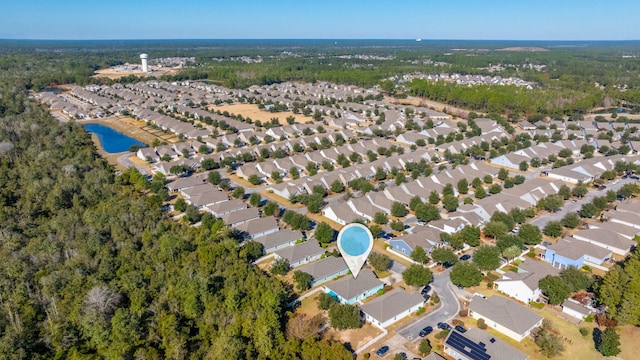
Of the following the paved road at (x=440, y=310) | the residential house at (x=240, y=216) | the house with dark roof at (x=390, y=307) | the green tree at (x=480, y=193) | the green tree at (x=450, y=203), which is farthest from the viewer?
the green tree at (x=480, y=193)

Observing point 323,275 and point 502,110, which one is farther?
point 502,110

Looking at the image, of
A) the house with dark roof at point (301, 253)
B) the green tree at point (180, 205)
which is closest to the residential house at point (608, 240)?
the house with dark roof at point (301, 253)

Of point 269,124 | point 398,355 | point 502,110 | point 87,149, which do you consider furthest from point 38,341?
point 502,110

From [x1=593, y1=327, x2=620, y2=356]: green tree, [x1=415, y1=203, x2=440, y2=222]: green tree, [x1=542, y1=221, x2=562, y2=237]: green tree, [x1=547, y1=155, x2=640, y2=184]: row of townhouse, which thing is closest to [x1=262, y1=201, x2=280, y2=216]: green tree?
[x1=415, y1=203, x2=440, y2=222]: green tree

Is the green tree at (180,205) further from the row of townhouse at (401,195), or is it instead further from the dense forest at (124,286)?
the row of townhouse at (401,195)

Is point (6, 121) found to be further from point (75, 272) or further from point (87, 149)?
point (75, 272)

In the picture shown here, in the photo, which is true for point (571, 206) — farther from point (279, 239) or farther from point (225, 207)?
point (225, 207)
